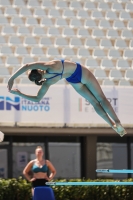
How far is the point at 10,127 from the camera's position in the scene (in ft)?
47.0

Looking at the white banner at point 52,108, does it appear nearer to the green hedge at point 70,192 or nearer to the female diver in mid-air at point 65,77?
the green hedge at point 70,192

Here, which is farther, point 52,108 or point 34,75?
point 52,108

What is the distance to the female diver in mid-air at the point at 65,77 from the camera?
7191mm

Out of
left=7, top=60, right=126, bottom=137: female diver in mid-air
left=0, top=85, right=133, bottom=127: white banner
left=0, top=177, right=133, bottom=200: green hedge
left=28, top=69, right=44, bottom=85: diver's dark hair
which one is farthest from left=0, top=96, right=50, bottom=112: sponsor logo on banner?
left=28, top=69, right=44, bottom=85: diver's dark hair

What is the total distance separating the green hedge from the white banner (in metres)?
2.22

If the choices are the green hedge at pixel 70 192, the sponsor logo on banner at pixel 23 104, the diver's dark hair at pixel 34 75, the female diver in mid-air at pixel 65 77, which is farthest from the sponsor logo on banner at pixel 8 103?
the diver's dark hair at pixel 34 75

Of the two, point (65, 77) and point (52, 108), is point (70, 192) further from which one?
point (65, 77)

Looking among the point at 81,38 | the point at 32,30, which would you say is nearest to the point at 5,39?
the point at 32,30

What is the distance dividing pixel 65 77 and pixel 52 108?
6.80 m

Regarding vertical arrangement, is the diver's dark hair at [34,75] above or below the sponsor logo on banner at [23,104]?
below

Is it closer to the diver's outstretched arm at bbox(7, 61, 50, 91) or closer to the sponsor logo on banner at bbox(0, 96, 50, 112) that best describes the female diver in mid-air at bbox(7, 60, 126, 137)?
the diver's outstretched arm at bbox(7, 61, 50, 91)

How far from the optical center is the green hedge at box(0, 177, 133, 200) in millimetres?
12117

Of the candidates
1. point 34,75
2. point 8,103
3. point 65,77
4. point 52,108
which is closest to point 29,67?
point 34,75

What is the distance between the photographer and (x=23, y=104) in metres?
14.2
